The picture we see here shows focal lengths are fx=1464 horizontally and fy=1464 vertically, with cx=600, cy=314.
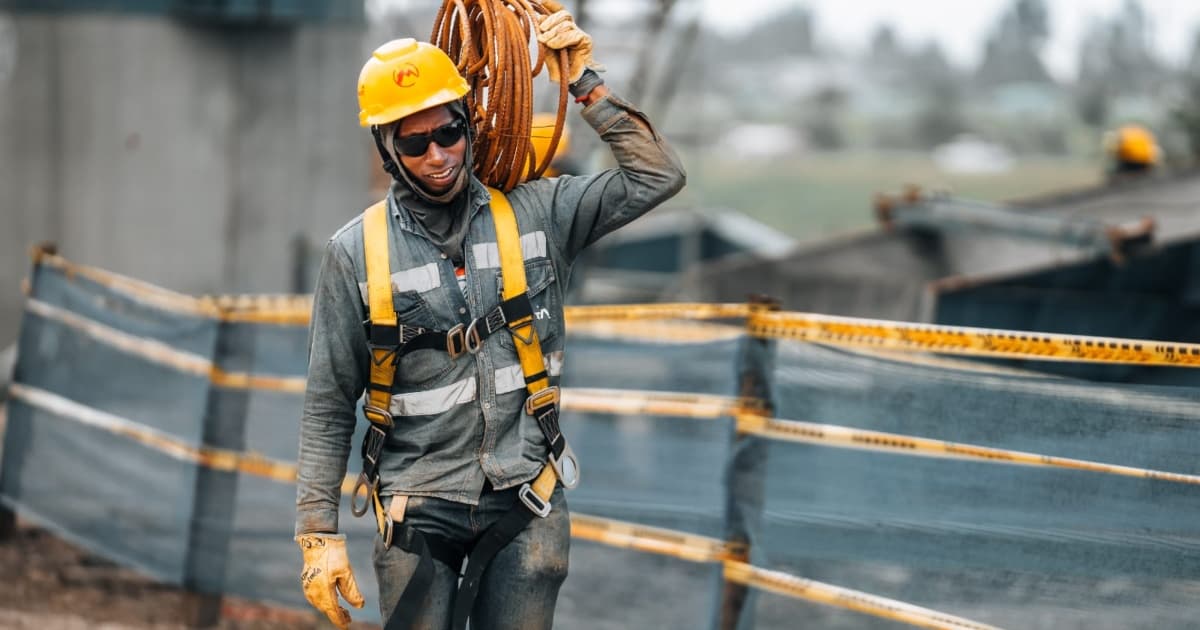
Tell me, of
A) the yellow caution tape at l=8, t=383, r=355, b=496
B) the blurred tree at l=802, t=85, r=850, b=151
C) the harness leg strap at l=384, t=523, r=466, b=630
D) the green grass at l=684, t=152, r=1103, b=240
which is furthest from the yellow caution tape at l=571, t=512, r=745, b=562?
the blurred tree at l=802, t=85, r=850, b=151

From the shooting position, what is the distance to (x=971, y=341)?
173 inches

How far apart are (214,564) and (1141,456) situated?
404 cm

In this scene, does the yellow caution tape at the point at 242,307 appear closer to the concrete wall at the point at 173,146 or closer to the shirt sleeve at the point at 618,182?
the shirt sleeve at the point at 618,182

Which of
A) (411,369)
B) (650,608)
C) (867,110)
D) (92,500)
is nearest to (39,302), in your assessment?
(92,500)

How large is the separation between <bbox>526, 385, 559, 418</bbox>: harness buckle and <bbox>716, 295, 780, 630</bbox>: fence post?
1.26 meters

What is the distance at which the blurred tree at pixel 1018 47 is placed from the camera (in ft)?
302

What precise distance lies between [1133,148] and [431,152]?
14.1 m

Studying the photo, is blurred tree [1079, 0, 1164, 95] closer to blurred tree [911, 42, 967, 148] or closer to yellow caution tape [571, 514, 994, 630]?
blurred tree [911, 42, 967, 148]

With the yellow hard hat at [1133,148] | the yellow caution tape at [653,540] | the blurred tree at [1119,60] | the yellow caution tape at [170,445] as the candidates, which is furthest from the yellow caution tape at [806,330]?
the blurred tree at [1119,60]

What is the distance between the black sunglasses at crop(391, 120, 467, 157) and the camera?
12.4 ft

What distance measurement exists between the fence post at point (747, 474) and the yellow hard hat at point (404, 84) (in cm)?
155

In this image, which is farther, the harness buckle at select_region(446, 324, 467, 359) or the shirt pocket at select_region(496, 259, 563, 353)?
the shirt pocket at select_region(496, 259, 563, 353)

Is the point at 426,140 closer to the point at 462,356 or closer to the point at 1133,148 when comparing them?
the point at 462,356

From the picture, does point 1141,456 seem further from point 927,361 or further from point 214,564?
point 214,564
